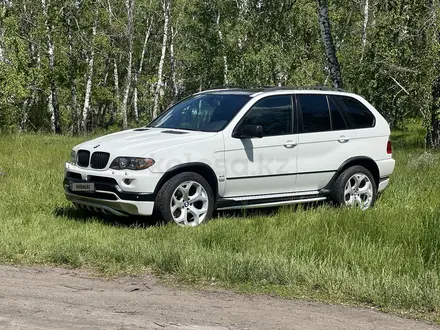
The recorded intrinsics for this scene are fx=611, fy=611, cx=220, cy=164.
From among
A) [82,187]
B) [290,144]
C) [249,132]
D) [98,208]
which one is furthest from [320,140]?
[82,187]

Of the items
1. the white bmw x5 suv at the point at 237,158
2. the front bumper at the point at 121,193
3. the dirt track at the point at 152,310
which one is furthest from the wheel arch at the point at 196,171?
the dirt track at the point at 152,310

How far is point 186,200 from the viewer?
7699 millimetres

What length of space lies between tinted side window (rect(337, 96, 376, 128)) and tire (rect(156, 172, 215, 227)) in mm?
2801

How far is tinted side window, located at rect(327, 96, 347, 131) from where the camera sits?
29.8 feet

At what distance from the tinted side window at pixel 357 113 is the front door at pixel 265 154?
1095 millimetres

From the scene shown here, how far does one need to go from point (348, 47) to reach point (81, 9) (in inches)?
598

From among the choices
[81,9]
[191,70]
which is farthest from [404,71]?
[191,70]

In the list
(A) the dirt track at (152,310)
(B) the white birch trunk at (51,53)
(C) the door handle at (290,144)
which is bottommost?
(A) the dirt track at (152,310)

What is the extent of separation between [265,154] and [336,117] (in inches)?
59.9

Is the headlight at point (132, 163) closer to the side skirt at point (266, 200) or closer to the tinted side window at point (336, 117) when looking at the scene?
the side skirt at point (266, 200)

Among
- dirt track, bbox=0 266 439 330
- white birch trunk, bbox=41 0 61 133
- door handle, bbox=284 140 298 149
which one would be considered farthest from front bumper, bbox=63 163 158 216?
white birch trunk, bbox=41 0 61 133

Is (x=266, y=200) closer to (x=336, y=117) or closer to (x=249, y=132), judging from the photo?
(x=249, y=132)

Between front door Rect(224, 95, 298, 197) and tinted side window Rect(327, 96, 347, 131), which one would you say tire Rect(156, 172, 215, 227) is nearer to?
front door Rect(224, 95, 298, 197)

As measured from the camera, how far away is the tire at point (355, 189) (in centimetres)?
895
